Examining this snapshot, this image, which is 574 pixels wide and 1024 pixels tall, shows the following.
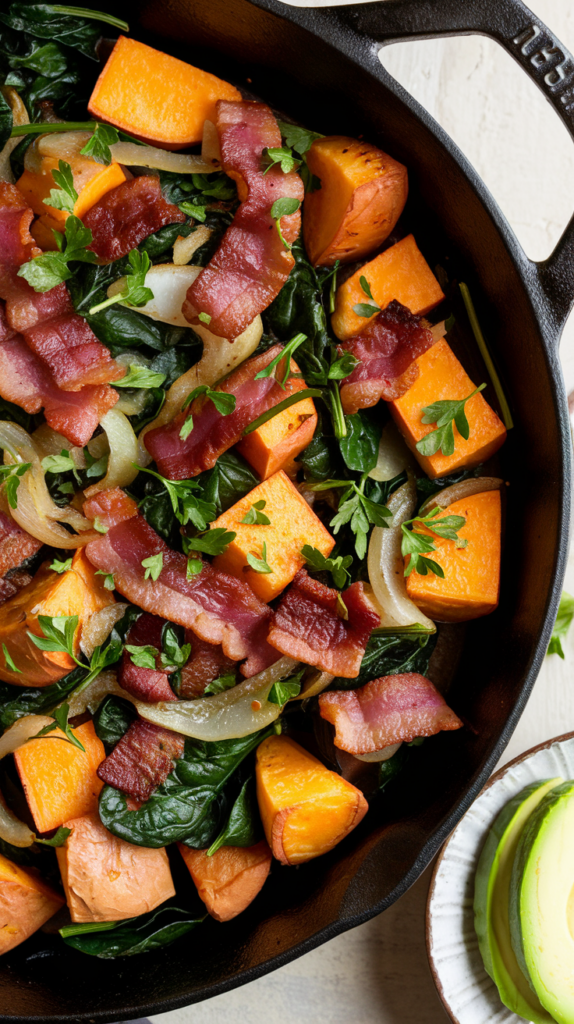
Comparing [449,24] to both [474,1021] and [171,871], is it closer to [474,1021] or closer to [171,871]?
[171,871]

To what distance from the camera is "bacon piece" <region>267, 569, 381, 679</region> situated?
2.87 metres

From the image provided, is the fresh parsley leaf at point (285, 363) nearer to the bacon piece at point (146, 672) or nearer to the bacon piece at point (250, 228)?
the bacon piece at point (250, 228)

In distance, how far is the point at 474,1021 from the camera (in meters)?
3.29

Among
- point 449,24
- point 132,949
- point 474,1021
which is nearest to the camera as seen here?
point 449,24

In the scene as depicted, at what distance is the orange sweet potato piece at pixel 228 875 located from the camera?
3010mm

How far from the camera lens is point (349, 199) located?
281cm

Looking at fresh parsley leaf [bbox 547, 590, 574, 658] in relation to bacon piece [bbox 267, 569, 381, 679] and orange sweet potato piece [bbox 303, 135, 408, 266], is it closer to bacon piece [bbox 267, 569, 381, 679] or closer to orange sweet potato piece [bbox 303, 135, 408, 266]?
bacon piece [bbox 267, 569, 381, 679]

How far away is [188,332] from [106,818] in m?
1.83

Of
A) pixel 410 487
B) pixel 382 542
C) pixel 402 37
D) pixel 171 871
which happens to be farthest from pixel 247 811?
pixel 402 37

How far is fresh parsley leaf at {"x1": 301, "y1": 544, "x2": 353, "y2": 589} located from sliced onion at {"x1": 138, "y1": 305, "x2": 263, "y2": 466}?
70 centimetres

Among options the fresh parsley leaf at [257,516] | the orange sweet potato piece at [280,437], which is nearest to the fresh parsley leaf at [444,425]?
the orange sweet potato piece at [280,437]

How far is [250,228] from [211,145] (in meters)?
0.39

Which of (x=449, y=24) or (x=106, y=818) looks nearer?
(x=449, y=24)

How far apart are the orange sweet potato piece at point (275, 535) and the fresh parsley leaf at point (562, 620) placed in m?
1.29
